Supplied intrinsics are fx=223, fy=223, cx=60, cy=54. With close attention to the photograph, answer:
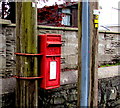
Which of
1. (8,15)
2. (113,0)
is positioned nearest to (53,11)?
(8,15)

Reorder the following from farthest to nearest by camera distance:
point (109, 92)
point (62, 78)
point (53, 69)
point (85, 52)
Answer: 1. point (109, 92)
2. point (62, 78)
3. point (53, 69)
4. point (85, 52)

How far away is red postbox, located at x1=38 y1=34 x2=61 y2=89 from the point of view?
2.93 metres

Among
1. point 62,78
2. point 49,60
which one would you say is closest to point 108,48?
point 62,78

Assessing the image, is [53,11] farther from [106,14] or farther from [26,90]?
[26,90]

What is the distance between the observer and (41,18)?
943 centimetres

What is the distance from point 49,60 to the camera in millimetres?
3033

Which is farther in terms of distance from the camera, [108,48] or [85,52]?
[108,48]

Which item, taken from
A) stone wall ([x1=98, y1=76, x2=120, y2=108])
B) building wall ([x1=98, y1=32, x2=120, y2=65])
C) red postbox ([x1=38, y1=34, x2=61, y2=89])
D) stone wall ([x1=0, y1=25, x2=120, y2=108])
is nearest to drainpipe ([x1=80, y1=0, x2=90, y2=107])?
red postbox ([x1=38, y1=34, x2=61, y2=89])

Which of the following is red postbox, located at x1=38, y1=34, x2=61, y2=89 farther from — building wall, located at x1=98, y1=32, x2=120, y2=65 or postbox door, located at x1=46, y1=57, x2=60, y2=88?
building wall, located at x1=98, y1=32, x2=120, y2=65

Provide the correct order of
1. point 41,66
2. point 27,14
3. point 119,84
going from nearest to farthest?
1. point 27,14
2. point 41,66
3. point 119,84

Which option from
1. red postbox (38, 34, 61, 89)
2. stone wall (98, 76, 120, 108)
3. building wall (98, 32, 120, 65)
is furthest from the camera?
building wall (98, 32, 120, 65)

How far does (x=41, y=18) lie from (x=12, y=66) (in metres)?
5.16

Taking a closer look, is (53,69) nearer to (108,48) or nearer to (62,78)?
(62,78)

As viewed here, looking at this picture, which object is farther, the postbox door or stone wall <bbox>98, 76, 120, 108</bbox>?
stone wall <bbox>98, 76, 120, 108</bbox>
